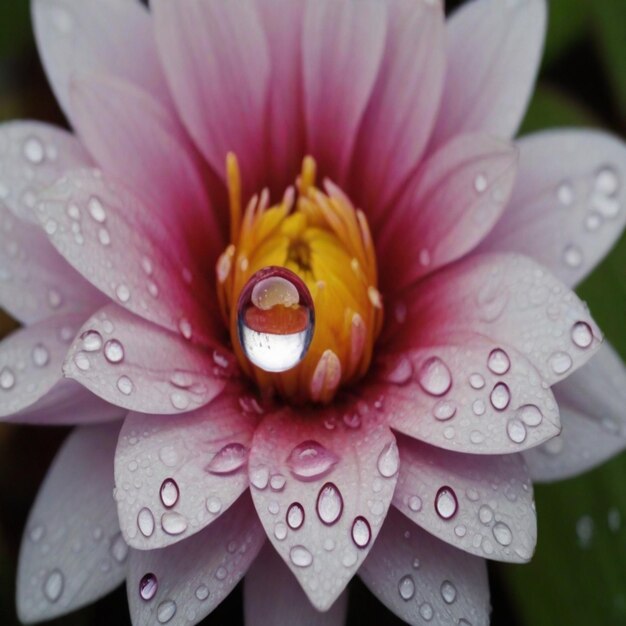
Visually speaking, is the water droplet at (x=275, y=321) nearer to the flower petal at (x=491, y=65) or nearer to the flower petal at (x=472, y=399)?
the flower petal at (x=472, y=399)

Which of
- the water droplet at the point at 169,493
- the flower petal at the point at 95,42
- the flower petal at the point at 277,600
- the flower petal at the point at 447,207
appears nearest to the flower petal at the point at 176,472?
the water droplet at the point at 169,493

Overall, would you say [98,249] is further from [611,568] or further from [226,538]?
[611,568]

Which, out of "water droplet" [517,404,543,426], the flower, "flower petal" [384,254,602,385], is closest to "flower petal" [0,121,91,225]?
the flower

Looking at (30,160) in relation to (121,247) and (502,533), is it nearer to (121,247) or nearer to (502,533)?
(121,247)

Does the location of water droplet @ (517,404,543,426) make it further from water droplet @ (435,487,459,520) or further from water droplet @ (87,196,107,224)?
water droplet @ (87,196,107,224)

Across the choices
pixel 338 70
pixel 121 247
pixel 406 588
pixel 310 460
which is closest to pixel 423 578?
pixel 406 588
